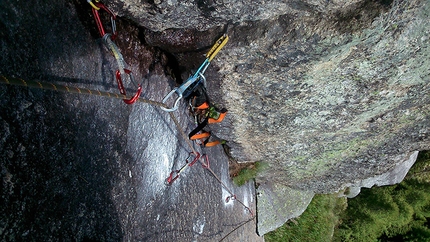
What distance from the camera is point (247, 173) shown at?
3.91m

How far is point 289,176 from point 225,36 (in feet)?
7.66

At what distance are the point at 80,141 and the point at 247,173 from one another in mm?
2502

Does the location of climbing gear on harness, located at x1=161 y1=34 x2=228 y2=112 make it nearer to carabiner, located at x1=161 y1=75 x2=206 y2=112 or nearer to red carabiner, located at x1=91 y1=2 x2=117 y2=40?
carabiner, located at x1=161 y1=75 x2=206 y2=112

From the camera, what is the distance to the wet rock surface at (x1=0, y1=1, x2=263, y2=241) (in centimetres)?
129

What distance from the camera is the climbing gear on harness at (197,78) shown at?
2.08m

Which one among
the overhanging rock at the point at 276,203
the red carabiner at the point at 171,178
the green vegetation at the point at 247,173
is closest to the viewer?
the red carabiner at the point at 171,178

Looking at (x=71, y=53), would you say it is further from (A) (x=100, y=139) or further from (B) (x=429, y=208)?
(B) (x=429, y=208)

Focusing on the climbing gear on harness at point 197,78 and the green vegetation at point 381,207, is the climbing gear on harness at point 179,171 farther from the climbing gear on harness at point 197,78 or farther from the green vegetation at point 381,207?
the green vegetation at point 381,207

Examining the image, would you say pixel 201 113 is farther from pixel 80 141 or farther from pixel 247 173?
pixel 80 141

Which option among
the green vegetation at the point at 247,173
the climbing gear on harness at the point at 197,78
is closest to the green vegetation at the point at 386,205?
the green vegetation at the point at 247,173

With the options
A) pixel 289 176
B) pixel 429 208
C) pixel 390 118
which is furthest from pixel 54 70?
pixel 429 208

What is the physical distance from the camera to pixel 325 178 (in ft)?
12.9

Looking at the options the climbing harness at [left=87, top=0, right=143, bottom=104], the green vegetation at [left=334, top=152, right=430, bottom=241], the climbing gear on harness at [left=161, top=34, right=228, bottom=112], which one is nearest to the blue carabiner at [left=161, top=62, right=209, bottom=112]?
the climbing gear on harness at [left=161, top=34, right=228, bottom=112]

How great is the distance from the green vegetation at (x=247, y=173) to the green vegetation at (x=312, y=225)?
201 cm
